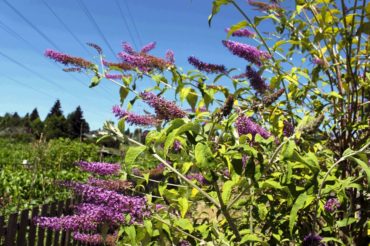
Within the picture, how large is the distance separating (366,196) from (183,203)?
758mm

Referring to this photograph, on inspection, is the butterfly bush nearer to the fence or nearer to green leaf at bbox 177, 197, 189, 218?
green leaf at bbox 177, 197, 189, 218

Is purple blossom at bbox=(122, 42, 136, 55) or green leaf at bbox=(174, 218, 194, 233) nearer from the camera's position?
green leaf at bbox=(174, 218, 194, 233)

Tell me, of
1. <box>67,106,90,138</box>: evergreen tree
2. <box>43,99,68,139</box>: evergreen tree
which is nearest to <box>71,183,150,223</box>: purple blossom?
<box>43,99,68,139</box>: evergreen tree

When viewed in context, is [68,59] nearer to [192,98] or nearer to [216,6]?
[192,98]

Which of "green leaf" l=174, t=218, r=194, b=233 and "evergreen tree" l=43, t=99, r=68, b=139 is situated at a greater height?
"evergreen tree" l=43, t=99, r=68, b=139

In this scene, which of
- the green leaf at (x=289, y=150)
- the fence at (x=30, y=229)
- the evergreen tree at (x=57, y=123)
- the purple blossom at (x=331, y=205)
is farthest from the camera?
the evergreen tree at (x=57, y=123)

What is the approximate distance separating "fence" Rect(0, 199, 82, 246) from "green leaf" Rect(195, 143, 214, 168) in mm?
2887

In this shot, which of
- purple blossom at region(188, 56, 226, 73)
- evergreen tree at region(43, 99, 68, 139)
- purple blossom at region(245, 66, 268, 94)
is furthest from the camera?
evergreen tree at region(43, 99, 68, 139)

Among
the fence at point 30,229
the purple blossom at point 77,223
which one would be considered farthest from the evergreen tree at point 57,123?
the purple blossom at point 77,223

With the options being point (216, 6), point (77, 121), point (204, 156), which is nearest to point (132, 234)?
point (204, 156)

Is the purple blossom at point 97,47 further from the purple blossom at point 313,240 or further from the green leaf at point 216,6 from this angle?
the purple blossom at point 313,240

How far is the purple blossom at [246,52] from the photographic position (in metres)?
1.86

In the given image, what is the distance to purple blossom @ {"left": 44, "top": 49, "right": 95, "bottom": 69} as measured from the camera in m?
1.90

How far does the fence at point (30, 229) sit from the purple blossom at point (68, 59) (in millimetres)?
2020
